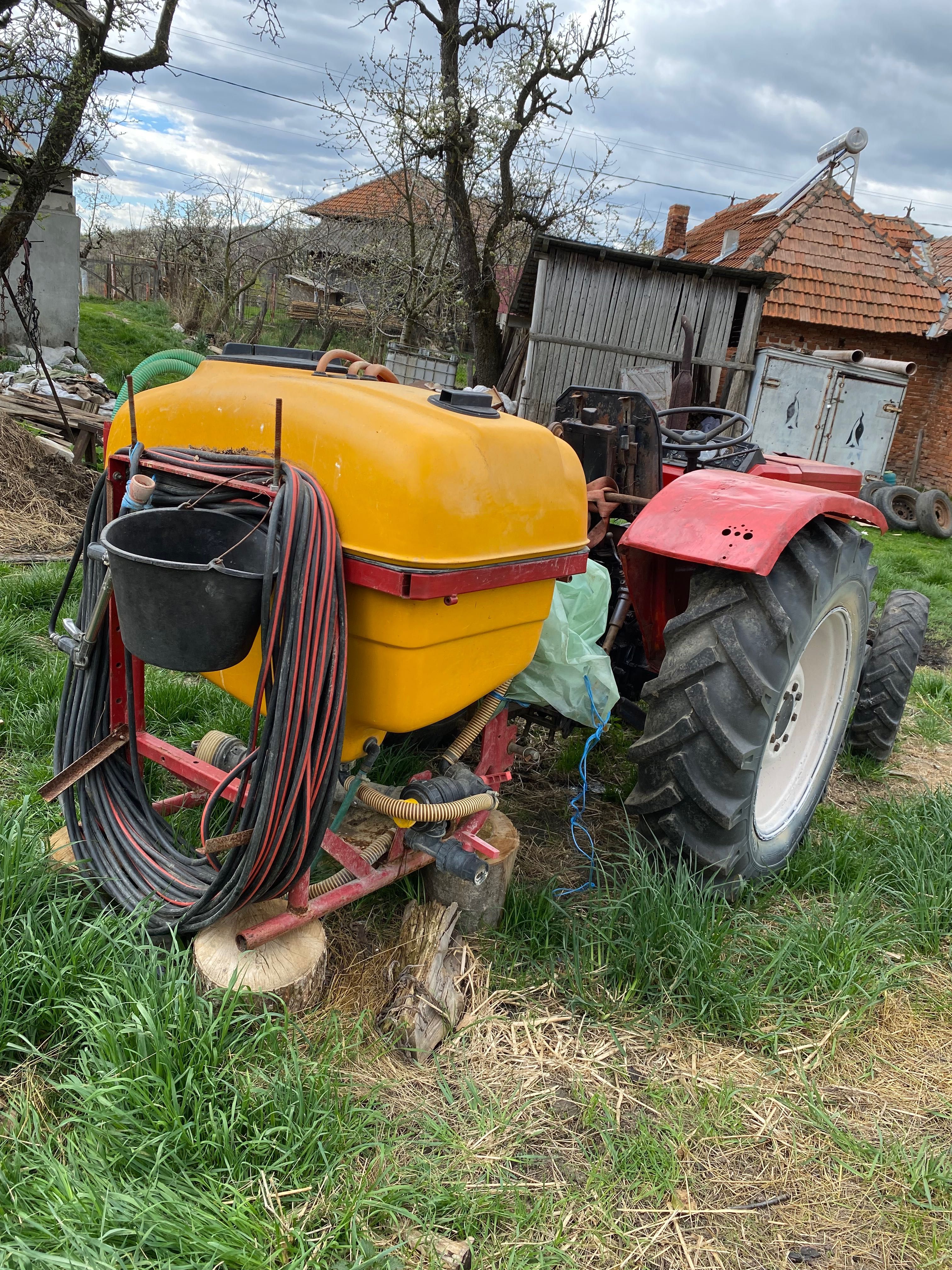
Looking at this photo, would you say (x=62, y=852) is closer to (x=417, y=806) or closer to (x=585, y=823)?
(x=417, y=806)

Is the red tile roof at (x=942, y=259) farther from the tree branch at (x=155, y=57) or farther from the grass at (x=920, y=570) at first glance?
the tree branch at (x=155, y=57)

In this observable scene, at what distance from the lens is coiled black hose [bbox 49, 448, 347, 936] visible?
1646mm

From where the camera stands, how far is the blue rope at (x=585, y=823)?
2438 millimetres

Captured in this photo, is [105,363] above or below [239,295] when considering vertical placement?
below

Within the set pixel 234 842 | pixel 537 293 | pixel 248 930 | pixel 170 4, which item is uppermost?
pixel 170 4

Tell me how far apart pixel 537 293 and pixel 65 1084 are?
8724 mm

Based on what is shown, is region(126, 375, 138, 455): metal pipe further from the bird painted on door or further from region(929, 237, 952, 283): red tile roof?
region(929, 237, 952, 283): red tile roof

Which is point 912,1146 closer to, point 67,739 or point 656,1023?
point 656,1023

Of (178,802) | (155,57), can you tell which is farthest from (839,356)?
(178,802)

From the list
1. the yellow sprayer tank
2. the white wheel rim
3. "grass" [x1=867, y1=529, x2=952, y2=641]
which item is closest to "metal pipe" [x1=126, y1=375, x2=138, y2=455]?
the yellow sprayer tank

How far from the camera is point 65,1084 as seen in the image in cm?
154

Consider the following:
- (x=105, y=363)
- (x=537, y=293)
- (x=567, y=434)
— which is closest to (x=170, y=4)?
(x=537, y=293)

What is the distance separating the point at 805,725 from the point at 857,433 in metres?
9.88

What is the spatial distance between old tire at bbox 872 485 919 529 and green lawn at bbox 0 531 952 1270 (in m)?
9.18
